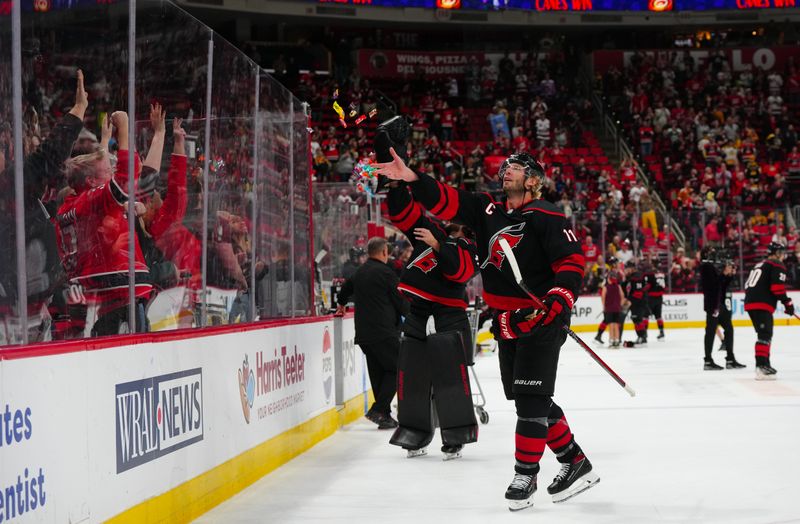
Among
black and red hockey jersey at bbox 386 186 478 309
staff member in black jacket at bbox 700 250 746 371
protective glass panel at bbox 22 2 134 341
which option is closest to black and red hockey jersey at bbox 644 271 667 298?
staff member in black jacket at bbox 700 250 746 371

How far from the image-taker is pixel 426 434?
696 cm

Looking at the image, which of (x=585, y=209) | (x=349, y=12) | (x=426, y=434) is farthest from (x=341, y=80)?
(x=426, y=434)

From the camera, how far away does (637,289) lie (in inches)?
756

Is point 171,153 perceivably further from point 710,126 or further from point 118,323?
point 710,126

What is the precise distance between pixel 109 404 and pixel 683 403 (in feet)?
23.0

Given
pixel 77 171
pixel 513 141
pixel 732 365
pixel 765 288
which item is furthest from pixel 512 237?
pixel 513 141

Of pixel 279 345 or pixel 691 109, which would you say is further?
pixel 691 109

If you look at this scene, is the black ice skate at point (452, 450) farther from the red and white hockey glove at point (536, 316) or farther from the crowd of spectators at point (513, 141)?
the crowd of spectators at point (513, 141)

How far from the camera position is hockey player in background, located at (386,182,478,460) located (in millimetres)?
6926

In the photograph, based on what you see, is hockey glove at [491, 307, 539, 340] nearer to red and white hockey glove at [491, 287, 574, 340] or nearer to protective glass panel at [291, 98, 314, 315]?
red and white hockey glove at [491, 287, 574, 340]

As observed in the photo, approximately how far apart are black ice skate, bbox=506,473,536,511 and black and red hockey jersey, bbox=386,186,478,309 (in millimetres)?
1575

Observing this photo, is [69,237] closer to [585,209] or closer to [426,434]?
[426,434]

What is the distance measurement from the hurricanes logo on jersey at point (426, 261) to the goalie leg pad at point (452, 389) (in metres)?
0.44

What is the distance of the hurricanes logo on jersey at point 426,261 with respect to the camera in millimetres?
6875
